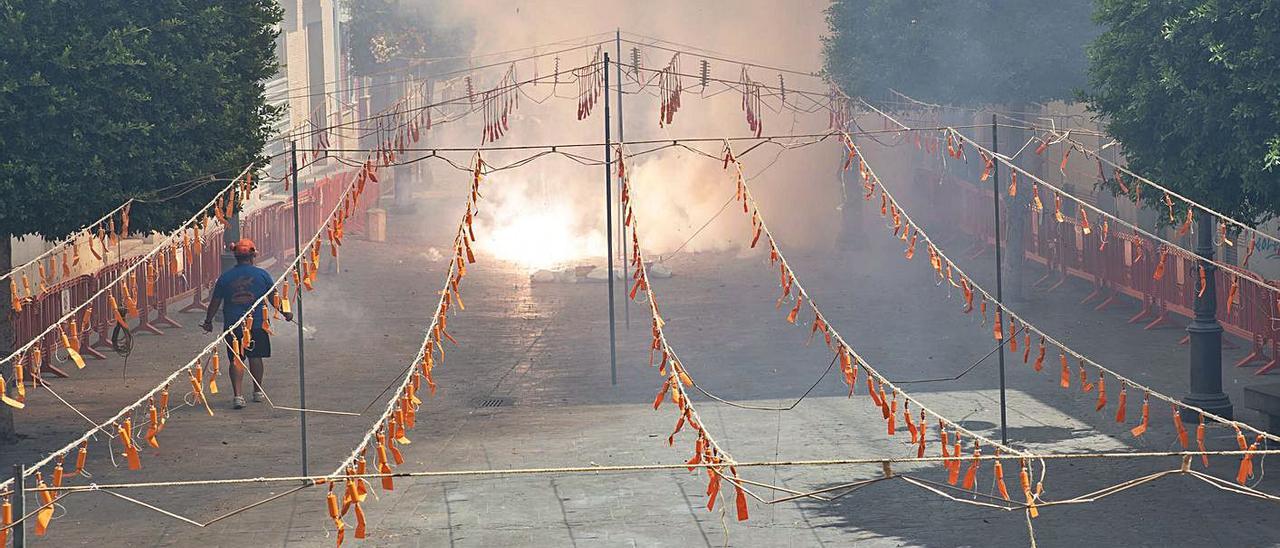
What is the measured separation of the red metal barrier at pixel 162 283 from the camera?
1886 centimetres

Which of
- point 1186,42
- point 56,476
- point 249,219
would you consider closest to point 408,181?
point 249,219

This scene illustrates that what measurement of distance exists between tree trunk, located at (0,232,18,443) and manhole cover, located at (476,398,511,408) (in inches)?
174

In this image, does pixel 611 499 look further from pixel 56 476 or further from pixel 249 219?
pixel 249 219

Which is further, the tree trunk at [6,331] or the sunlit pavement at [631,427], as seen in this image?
the tree trunk at [6,331]

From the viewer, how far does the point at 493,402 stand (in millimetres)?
17234

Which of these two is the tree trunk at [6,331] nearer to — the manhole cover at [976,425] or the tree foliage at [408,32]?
the manhole cover at [976,425]

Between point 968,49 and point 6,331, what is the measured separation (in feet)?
47.3

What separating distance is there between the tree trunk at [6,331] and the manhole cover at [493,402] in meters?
4.42

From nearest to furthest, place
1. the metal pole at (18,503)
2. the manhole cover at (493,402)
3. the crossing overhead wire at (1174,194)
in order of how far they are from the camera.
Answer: the metal pole at (18,503), the crossing overhead wire at (1174,194), the manhole cover at (493,402)

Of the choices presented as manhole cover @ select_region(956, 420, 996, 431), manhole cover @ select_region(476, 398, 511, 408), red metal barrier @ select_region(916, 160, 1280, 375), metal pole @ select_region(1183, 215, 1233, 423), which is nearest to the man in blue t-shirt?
manhole cover @ select_region(476, 398, 511, 408)

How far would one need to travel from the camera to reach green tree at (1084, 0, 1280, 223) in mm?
12516

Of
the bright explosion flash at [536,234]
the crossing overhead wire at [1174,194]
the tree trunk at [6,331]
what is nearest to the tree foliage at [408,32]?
the bright explosion flash at [536,234]

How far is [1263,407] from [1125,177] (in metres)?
2.37

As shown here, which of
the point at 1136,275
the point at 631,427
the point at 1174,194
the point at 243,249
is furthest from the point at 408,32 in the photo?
the point at 1174,194
